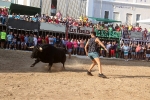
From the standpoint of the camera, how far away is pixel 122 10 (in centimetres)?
3956

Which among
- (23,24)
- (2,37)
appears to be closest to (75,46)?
(23,24)

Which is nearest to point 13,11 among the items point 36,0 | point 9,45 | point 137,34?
point 9,45

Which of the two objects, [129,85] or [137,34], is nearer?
[129,85]

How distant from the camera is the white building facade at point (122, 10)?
124 feet

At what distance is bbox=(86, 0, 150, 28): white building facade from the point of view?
37.9m

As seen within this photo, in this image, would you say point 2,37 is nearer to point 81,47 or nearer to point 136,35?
point 81,47

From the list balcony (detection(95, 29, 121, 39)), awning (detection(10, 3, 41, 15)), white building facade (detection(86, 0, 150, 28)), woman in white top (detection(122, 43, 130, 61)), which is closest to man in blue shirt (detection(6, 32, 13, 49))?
awning (detection(10, 3, 41, 15))

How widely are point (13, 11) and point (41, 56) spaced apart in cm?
1398

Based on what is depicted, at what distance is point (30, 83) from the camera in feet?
34.6

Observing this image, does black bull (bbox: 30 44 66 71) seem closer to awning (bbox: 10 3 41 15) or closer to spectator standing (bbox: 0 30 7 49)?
spectator standing (bbox: 0 30 7 49)

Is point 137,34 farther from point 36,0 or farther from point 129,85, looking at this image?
point 129,85

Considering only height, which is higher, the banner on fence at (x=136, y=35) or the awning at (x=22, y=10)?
the awning at (x=22, y=10)

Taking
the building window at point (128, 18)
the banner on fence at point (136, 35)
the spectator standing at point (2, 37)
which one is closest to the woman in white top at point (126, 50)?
the banner on fence at point (136, 35)

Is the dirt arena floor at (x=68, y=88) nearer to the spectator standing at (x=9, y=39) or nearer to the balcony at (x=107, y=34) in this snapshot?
the spectator standing at (x=9, y=39)
